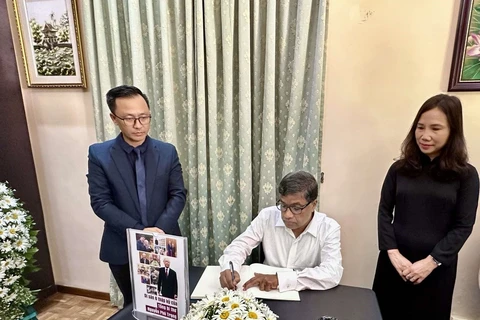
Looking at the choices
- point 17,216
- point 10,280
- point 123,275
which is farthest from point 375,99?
point 10,280

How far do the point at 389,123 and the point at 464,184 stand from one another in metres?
0.53

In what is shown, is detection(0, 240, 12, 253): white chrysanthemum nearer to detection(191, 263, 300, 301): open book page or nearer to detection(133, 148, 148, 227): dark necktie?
detection(133, 148, 148, 227): dark necktie

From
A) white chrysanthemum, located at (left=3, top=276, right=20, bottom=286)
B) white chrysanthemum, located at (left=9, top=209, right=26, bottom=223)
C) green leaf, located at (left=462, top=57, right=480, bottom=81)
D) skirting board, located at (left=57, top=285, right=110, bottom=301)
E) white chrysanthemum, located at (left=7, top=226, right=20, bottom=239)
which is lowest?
skirting board, located at (left=57, top=285, right=110, bottom=301)

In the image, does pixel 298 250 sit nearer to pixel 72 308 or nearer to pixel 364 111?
pixel 364 111

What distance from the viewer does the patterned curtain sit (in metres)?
1.68

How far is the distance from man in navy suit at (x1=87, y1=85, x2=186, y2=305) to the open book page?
0.96 ft

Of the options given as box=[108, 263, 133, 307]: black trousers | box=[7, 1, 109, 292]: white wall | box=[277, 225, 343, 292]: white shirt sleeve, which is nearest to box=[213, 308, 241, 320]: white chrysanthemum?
box=[277, 225, 343, 292]: white shirt sleeve

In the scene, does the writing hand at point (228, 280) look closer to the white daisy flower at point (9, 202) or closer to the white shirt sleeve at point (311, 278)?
the white shirt sleeve at point (311, 278)

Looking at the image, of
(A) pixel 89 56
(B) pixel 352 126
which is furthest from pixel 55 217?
(B) pixel 352 126

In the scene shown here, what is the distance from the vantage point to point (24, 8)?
2062mm

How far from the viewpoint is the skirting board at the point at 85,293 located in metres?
2.54

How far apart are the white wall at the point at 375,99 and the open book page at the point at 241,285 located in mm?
724

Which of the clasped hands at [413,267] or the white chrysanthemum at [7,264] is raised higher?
the white chrysanthemum at [7,264]

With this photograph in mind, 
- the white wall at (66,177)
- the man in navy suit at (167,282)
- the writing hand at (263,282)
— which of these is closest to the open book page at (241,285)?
the writing hand at (263,282)
